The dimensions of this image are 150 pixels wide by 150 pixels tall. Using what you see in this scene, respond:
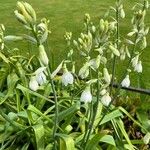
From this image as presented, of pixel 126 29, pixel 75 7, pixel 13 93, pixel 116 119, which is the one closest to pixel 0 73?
pixel 13 93

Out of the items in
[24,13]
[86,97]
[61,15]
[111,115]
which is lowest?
[61,15]

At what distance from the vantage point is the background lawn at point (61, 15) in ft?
24.4

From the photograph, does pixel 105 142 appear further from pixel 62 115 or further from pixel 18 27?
pixel 18 27

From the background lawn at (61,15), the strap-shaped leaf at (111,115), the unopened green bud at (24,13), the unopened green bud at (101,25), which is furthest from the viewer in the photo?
the background lawn at (61,15)

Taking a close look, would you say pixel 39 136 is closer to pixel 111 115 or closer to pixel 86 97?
pixel 111 115

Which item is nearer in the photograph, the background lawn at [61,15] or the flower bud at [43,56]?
the flower bud at [43,56]

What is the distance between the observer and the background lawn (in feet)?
24.4

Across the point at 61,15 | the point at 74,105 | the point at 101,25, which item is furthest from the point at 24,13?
the point at 61,15

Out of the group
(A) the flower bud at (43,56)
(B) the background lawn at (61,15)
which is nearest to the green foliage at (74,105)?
(A) the flower bud at (43,56)

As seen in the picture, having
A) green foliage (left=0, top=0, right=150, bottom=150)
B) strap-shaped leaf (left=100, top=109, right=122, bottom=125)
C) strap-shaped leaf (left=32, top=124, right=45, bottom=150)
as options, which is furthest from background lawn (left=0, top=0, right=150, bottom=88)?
strap-shaped leaf (left=32, top=124, right=45, bottom=150)

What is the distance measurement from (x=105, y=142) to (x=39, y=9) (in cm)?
594

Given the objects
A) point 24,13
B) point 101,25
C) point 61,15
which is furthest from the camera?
point 61,15

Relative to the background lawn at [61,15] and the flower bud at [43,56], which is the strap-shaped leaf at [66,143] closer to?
the flower bud at [43,56]

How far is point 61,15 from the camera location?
8.52m
